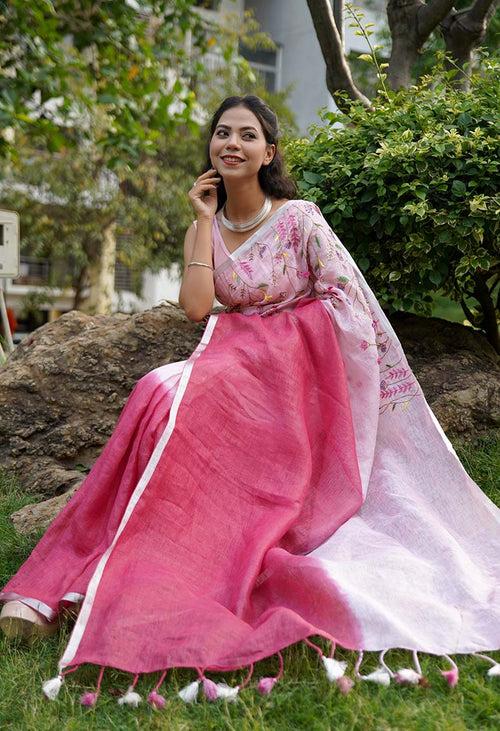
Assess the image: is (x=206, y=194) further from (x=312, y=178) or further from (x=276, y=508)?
(x=276, y=508)

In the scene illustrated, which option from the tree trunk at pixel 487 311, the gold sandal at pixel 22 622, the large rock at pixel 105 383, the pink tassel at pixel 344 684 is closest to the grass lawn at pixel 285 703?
the pink tassel at pixel 344 684

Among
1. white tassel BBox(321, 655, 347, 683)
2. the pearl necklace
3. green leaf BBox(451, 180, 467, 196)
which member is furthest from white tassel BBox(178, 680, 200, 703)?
green leaf BBox(451, 180, 467, 196)

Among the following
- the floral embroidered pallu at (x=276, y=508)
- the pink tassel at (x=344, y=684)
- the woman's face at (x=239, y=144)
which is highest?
the woman's face at (x=239, y=144)

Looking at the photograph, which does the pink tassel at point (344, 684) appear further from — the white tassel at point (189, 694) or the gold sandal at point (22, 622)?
the gold sandal at point (22, 622)

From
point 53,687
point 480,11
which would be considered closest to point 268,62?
point 480,11

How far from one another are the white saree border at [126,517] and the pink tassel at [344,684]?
719 mm

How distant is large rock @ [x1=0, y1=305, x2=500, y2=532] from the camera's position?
4.38m

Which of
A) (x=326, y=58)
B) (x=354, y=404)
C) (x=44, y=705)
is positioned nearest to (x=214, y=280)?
(x=354, y=404)

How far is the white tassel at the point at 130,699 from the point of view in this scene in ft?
7.77

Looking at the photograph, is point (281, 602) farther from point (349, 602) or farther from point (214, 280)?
point (214, 280)

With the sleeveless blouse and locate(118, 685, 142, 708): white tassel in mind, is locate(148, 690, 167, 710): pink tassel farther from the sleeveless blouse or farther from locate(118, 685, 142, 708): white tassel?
the sleeveless blouse

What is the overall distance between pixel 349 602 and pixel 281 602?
0.24 metres

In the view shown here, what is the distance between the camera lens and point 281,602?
2746 millimetres

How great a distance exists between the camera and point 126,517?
9.21 ft
